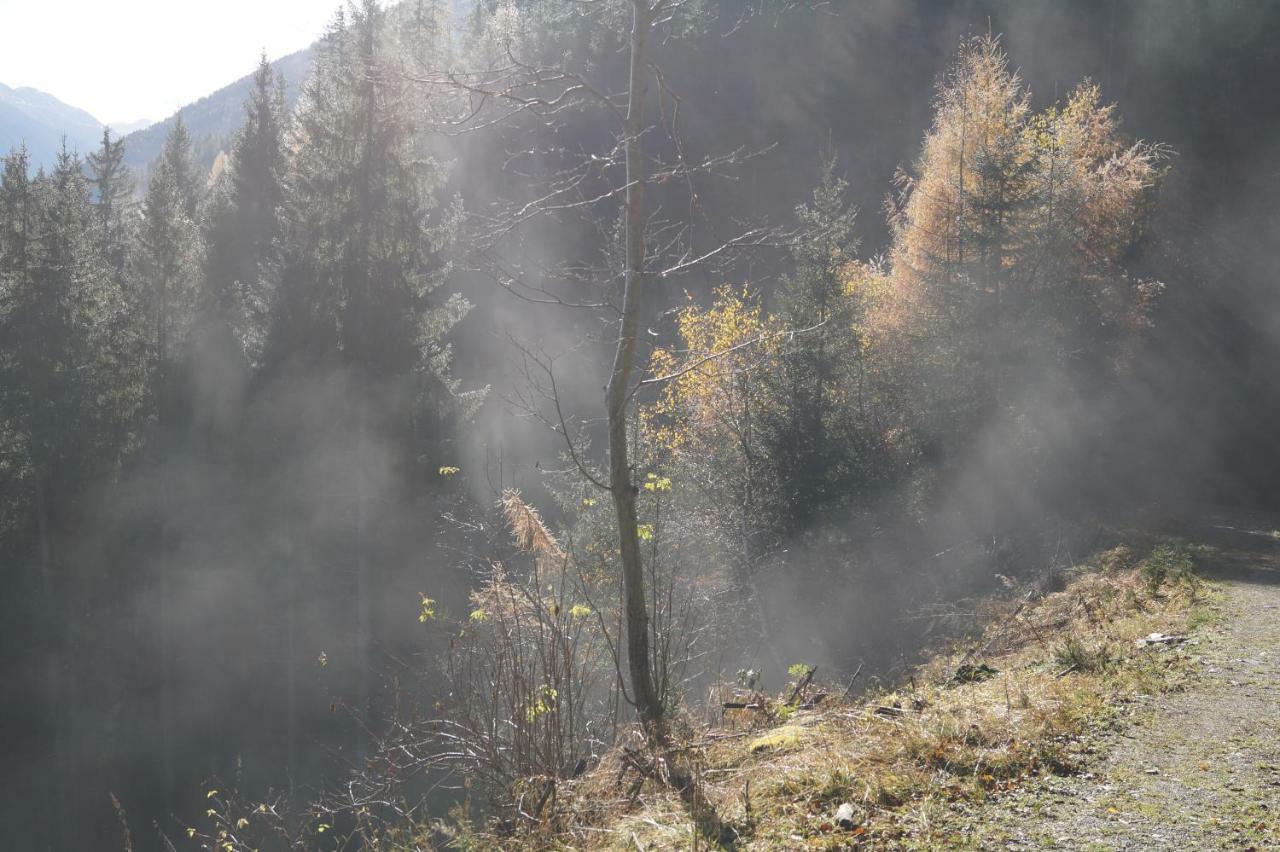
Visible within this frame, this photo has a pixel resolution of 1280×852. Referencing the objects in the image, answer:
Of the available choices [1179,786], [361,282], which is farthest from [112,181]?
[1179,786]

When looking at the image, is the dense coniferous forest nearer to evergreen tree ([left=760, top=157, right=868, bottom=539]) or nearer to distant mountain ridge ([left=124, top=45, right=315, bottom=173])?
evergreen tree ([left=760, top=157, right=868, bottom=539])

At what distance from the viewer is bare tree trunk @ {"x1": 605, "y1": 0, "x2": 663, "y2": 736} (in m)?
5.63

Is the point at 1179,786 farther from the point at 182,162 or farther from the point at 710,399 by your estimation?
the point at 182,162

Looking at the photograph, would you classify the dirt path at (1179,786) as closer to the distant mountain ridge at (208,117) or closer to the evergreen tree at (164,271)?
the evergreen tree at (164,271)

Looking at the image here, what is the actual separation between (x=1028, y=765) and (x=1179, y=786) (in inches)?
22.6

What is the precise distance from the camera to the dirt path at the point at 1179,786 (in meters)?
3.27

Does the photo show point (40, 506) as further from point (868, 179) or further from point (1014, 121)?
point (868, 179)

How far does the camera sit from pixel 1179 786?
3.69 metres

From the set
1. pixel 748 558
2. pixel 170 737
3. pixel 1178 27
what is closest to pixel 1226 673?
pixel 748 558

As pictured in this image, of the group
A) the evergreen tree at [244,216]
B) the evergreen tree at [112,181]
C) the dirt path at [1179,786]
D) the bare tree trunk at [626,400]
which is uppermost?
the evergreen tree at [112,181]

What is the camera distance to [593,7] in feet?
21.6

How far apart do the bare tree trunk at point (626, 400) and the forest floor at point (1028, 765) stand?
2.13 feet

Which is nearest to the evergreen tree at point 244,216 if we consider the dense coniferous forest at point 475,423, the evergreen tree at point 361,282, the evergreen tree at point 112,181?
the dense coniferous forest at point 475,423

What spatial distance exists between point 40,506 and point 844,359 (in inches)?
828
